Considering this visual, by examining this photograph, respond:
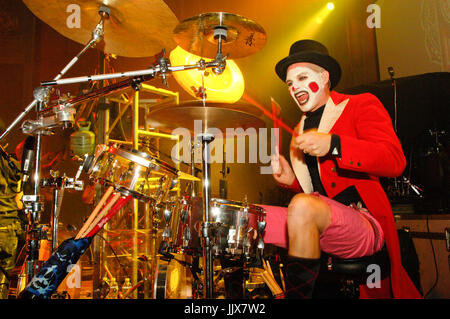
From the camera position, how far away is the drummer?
121 cm

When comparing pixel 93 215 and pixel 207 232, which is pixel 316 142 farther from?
pixel 93 215

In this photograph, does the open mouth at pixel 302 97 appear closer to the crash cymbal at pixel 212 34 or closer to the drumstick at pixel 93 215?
the crash cymbal at pixel 212 34

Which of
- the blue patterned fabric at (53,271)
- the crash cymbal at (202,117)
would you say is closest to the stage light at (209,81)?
the crash cymbal at (202,117)

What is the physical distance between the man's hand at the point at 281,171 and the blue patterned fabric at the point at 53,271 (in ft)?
3.96

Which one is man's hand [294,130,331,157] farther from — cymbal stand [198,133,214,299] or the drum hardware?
the drum hardware

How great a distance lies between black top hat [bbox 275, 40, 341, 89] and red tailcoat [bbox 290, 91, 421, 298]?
0.19m

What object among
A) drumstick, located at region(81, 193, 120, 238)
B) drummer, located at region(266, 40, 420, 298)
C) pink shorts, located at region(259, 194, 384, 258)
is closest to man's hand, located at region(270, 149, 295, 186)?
drummer, located at region(266, 40, 420, 298)

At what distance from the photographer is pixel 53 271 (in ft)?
4.49

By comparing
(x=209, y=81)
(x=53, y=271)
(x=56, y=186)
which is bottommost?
(x=53, y=271)

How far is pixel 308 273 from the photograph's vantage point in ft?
3.77

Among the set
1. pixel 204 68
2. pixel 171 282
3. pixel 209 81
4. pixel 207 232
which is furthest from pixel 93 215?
pixel 209 81

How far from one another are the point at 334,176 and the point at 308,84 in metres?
0.63

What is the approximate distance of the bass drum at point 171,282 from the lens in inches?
76.2
